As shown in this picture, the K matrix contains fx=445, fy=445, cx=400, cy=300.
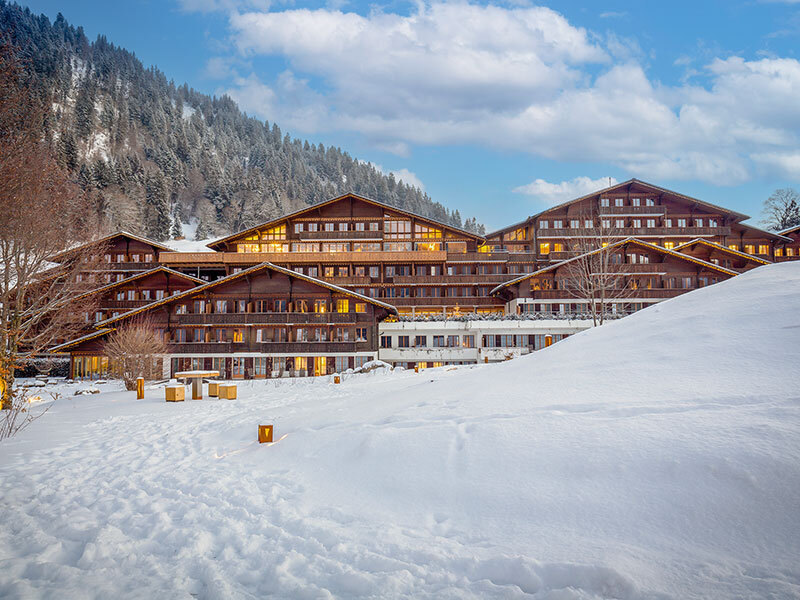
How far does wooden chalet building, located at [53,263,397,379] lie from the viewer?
38.2 metres

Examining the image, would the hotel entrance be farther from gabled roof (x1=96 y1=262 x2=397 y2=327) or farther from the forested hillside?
the forested hillside

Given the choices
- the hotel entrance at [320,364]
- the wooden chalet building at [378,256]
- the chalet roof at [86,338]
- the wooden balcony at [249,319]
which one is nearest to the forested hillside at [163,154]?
the wooden chalet building at [378,256]

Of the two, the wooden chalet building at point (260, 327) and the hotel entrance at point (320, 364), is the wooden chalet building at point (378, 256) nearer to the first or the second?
the wooden chalet building at point (260, 327)

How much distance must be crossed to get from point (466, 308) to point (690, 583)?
52.5m

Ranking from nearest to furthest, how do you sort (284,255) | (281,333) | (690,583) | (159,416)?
1. (690,583)
2. (159,416)
3. (281,333)
4. (284,255)

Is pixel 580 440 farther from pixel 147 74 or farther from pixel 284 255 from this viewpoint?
pixel 147 74

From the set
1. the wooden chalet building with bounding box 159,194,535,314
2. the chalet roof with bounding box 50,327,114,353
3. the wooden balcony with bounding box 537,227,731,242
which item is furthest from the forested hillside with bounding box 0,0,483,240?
the wooden balcony with bounding box 537,227,731,242

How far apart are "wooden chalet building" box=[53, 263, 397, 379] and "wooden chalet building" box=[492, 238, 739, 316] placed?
17.4m

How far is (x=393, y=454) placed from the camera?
25.0 feet

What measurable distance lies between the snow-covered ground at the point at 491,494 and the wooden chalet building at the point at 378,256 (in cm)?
4454

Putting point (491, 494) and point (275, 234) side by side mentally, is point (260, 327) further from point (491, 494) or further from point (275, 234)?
point (491, 494)

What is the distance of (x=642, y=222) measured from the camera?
60.6 meters

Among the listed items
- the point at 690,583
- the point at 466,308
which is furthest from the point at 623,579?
the point at 466,308

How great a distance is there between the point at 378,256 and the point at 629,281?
93.5 ft
